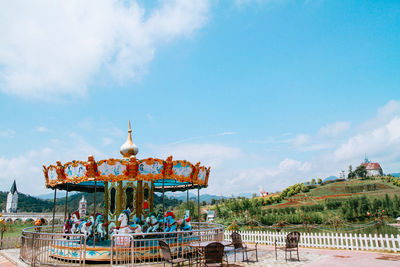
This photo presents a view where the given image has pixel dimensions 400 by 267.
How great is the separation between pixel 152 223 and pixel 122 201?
183 centimetres

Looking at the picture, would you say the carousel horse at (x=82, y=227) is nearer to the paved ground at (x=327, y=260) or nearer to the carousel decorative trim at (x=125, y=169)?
the carousel decorative trim at (x=125, y=169)

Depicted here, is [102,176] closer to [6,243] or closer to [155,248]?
[155,248]

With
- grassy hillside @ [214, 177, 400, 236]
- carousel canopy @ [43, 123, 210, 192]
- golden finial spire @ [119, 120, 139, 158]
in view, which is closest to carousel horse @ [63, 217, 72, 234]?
carousel canopy @ [43, 123, 210, 192]

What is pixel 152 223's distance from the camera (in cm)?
1009

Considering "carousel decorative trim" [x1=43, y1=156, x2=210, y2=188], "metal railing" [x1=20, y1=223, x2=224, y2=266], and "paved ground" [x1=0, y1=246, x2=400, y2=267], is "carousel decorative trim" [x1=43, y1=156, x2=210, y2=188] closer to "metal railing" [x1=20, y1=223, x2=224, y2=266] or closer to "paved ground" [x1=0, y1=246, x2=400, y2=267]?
"metal railing" [x1=20, y1=223, x2=224, y2=266]

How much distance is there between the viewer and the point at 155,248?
9156 millimetres

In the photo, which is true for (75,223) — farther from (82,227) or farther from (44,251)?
(44,251)

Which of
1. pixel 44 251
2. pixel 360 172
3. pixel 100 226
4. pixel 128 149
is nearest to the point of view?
pixel 44 251

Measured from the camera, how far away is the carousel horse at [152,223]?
10047 millimetres

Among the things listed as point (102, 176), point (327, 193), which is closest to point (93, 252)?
point (102, 176)

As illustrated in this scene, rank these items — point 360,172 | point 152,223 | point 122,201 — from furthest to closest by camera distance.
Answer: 1. point 360,172
2. point 122,201
3. point 152,223

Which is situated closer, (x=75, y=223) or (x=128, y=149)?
(x=75, y=223)

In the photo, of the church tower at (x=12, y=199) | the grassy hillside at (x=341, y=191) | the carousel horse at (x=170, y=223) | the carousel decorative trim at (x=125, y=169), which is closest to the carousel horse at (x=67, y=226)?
the carousel decorative trim at (x=125, y=169)

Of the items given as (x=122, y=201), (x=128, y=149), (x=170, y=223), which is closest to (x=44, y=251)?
(x=122, y=201)
